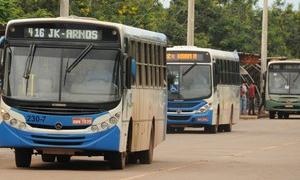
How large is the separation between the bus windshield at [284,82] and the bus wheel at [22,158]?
41.9 m

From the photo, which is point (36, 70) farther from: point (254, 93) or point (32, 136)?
point (254, 93)

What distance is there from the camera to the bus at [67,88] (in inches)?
754

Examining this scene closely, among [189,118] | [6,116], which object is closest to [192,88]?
[189,118]

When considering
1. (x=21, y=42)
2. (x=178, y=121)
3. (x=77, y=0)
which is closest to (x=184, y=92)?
(x=178, y=121)

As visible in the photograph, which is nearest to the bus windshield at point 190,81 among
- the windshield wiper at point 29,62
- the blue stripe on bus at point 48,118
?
the windshield wiper at point 29,62

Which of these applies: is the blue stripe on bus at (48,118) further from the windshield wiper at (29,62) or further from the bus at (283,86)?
the bus at (283,86)

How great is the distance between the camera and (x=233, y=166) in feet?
72.0

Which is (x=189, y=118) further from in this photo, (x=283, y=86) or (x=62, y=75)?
(x=283, y=86)

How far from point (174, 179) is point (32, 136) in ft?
8.86

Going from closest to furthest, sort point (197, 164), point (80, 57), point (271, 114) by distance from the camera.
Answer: point (80, 57) < point (197, 164) < point (271, 114)

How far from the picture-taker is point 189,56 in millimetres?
39125

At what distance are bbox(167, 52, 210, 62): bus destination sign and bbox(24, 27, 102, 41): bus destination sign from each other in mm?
19198

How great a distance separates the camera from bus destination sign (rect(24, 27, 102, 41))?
19.7 m

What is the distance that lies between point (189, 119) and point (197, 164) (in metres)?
16.6
